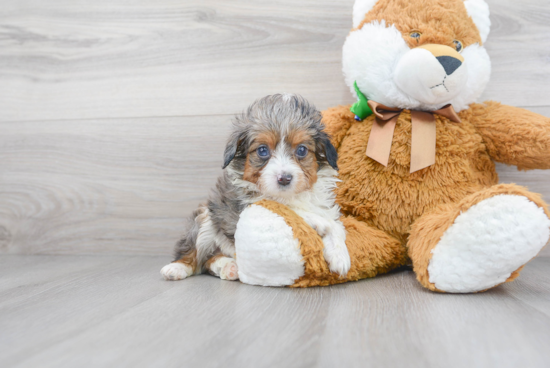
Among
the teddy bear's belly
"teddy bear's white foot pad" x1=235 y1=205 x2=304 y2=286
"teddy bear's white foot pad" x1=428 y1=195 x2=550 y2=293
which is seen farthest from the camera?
the teddy bear's belly

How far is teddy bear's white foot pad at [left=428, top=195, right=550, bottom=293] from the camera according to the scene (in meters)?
1.36

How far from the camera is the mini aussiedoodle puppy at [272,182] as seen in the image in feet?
5.28

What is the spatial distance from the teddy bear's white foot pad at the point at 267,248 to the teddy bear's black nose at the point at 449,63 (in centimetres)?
89

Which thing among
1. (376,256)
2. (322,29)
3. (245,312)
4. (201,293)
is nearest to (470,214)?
(376,256)

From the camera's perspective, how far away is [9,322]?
1.31m

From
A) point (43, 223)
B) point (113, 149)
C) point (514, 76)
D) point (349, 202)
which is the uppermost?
point (514, 76)

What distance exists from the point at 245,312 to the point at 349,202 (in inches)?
31.3

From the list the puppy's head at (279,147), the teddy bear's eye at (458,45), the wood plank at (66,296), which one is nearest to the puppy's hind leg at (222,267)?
the wood plank at (66,296)

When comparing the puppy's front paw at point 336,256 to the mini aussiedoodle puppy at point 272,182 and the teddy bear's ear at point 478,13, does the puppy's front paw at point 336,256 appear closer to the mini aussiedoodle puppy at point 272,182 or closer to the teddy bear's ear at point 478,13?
the mini aussiedoodle puppy at point 272,182

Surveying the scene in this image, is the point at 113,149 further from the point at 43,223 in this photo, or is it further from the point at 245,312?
the point at 245,312

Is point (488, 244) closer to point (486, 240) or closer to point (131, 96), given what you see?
point (486, 240)

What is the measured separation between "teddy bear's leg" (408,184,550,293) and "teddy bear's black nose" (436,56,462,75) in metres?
0.54

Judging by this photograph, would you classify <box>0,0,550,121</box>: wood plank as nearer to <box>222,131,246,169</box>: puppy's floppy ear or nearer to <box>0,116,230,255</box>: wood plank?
<box>0,116,230,255</box>: wood plank

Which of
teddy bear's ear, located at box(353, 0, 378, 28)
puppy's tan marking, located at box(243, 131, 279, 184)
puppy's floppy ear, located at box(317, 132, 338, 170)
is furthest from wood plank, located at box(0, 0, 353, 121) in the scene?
puppy's tan marking, located at box(243, 131, 279, 184)
